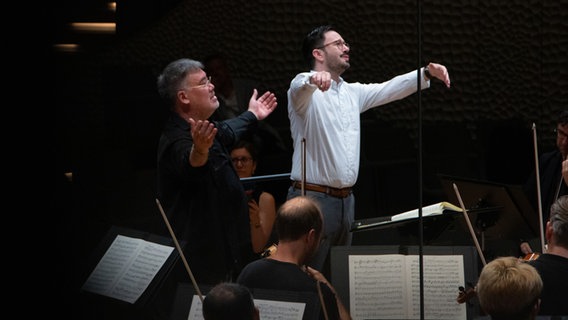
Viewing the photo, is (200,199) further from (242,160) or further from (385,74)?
(385,74)

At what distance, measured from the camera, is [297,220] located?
2.78 metres

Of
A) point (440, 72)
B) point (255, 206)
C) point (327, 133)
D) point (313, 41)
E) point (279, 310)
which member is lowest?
point (255, 206)

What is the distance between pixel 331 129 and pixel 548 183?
98cm

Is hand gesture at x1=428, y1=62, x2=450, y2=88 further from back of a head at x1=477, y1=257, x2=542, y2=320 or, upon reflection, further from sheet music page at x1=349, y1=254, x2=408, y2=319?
back of a head at x1=477, y1=257, x2=542, y2=320

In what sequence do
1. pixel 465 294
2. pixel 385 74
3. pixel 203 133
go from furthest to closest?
pixel 385 74 → pixel 203 133 → pixel 465 294

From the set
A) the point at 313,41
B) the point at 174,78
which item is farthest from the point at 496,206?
the point at 174,78

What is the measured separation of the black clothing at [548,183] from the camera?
4.11 meters

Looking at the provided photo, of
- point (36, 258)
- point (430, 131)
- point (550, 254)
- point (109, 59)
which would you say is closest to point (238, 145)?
point (109, 59)

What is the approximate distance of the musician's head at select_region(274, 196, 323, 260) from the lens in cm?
276

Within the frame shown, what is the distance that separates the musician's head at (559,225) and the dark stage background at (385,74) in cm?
271

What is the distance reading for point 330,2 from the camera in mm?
5742

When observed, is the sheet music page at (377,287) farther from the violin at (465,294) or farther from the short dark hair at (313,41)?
the short dark hair at (313,41)

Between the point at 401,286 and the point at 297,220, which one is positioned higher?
the point at 297,220

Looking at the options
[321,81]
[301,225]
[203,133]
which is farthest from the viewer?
[321,81]
